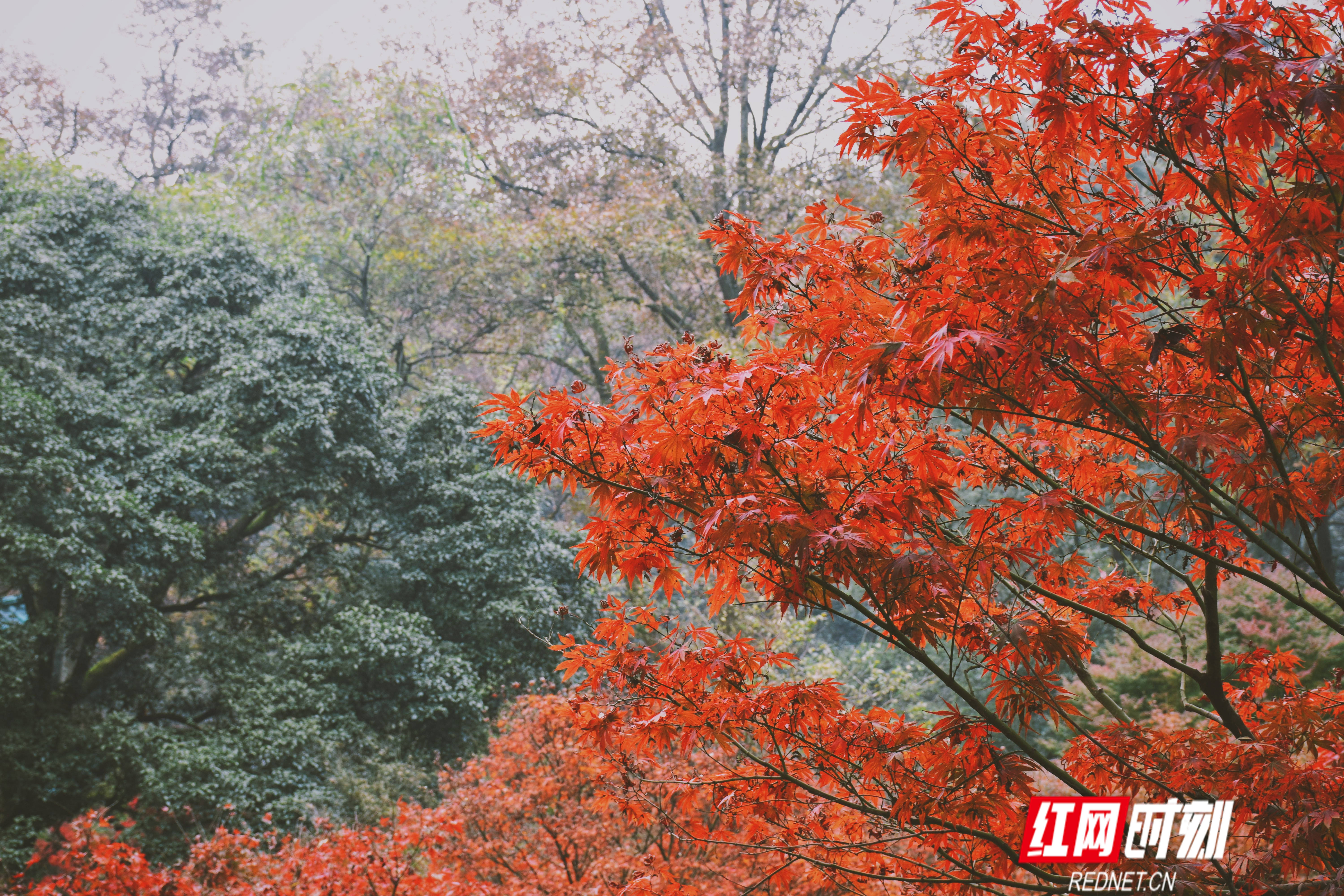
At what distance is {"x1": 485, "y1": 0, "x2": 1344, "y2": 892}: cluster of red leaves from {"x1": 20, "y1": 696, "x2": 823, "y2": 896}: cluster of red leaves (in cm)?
155

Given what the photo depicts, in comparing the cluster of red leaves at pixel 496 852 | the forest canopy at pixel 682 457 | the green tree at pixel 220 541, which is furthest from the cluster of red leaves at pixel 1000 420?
the green tree at pixel 220 541

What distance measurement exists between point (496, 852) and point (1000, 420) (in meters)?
4.16

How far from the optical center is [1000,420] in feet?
6.63

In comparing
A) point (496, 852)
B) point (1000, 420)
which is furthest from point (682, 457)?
point (496, 852)

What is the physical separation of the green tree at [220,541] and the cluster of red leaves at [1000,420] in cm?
615

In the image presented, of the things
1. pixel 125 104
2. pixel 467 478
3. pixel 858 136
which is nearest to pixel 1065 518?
pixel 858 136

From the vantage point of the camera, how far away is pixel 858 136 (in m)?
2.12

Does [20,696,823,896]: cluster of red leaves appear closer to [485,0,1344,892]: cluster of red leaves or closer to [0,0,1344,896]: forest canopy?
[0,0,1344,896]: forest canopy

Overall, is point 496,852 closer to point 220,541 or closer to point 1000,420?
point 1000,420

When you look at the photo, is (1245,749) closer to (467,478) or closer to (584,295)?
(467,478)

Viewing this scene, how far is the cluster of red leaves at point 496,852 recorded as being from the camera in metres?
4.25

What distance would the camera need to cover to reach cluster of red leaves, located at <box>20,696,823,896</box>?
425cm

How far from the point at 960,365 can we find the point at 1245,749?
120cm

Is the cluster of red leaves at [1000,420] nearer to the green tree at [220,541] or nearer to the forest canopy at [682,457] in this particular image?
the forest canopy at [682,457]
